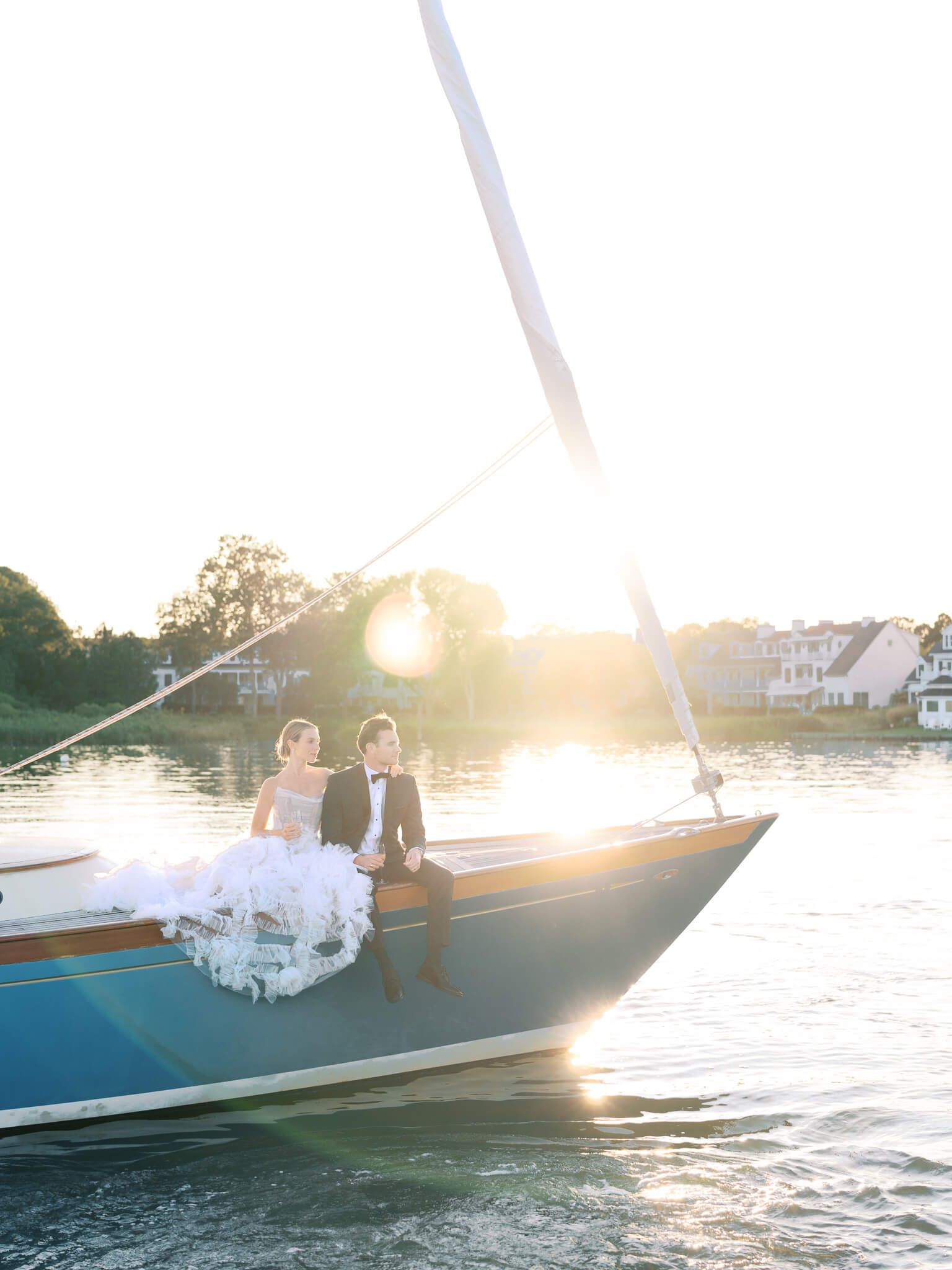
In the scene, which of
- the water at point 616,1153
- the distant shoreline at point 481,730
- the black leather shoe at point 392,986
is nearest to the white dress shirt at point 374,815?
the black leather shoe at point 392,986

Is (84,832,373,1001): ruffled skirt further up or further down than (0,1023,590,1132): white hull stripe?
further up

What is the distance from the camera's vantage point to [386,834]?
698cm

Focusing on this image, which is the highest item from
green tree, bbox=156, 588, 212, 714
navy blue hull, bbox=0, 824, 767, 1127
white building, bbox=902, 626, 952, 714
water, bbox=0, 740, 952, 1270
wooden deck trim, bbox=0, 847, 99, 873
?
green tree, bbox=156, 588, 212, 714

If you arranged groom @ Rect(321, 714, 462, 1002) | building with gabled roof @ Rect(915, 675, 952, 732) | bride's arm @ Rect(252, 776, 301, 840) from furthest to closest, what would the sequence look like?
building with gabled roof @ Rect(915, 675, 952, 732), bride's arm @ Rect(252, 776, 301, 840), groom @ Rect(321, 714, 462, 1002)

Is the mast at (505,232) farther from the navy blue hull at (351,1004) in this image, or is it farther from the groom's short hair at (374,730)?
the groom's short hair at (374,730)

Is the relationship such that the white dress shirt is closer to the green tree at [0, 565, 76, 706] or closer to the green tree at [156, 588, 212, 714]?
the green tree at [0, 565, 76, 706]

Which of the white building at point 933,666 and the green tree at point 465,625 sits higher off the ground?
the green tree at point 465,625

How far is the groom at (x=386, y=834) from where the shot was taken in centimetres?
679

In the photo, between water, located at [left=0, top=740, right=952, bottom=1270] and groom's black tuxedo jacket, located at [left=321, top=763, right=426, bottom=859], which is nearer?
water, located at [left=0, top=740, right=952, bottom=1270]

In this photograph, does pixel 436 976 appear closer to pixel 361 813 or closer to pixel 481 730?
pixel 361 813

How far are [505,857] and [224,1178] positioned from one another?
2.69m

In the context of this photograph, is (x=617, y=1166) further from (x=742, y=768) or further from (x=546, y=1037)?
(x=742, y=768)

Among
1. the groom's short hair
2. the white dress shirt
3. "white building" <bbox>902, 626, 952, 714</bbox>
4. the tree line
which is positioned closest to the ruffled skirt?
the white dress shirt

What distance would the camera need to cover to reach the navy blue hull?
20.6 ft
